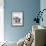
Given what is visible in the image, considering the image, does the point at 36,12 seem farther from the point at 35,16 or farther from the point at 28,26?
the point at 28,26

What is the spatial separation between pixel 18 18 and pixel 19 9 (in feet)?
1.25

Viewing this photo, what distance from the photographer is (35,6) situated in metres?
5.73

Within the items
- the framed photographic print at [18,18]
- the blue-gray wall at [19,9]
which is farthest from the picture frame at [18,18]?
the blue-gray wall at [19,9]

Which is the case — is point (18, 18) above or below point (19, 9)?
below

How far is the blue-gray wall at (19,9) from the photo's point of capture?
5723mm

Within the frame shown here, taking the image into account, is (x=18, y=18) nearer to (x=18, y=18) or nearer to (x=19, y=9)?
(x=18, y=18)

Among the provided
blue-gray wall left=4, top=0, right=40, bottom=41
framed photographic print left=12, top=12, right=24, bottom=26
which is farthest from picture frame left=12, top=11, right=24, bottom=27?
blue-gray wall left=4, top=0, right=40, bottom=41

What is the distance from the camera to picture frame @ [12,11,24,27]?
5.76m

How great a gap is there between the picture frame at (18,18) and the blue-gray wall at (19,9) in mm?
126

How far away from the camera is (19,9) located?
5.74 m


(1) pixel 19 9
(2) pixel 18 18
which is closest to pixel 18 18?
(2) pixel 18 18

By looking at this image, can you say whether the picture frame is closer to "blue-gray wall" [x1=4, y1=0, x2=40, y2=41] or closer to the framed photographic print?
the framed photographic print

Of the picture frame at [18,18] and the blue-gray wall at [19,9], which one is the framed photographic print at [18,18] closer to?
the picture frame at [18,18]

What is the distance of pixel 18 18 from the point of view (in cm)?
580
